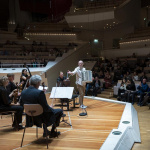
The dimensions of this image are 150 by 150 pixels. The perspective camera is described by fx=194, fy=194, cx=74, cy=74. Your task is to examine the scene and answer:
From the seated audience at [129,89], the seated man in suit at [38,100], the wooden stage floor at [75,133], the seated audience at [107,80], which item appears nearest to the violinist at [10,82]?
the wooden stage floor at [75,133]

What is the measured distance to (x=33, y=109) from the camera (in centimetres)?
291

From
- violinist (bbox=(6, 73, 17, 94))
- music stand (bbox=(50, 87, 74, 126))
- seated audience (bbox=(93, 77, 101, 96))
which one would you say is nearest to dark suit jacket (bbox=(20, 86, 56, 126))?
music stand (bbox=(50, 87, 74, 126))

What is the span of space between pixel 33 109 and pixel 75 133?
1.17m

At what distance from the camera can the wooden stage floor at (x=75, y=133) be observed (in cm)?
314

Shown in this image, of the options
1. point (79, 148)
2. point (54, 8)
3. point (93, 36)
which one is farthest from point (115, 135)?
point (54, 8)

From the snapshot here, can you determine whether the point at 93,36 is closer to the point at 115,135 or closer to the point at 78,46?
the point at 78,46

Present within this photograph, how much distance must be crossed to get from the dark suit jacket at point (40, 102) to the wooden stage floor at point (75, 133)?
1.39 feet

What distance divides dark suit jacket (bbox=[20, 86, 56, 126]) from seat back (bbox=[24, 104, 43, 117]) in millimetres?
78

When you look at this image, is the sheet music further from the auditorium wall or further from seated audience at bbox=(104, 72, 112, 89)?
the auditorium wall

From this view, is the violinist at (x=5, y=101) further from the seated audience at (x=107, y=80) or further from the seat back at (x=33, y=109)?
the seated audience at (x=107, y=80)

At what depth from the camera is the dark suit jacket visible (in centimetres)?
296

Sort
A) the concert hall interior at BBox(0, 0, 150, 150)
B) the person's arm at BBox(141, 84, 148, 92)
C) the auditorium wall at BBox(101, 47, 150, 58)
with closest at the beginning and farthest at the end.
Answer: the concert hall interior at BBox(0, 0, 150, 150) < the person's arm at BBox(141, 84, 148, 92) < the auditorium wall at BBox(101, 47, 150, 58)

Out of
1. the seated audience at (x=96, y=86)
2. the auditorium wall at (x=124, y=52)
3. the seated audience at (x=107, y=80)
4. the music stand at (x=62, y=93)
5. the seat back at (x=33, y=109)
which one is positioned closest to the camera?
the seat back at (x=33, y=109)

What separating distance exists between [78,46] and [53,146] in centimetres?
1144
